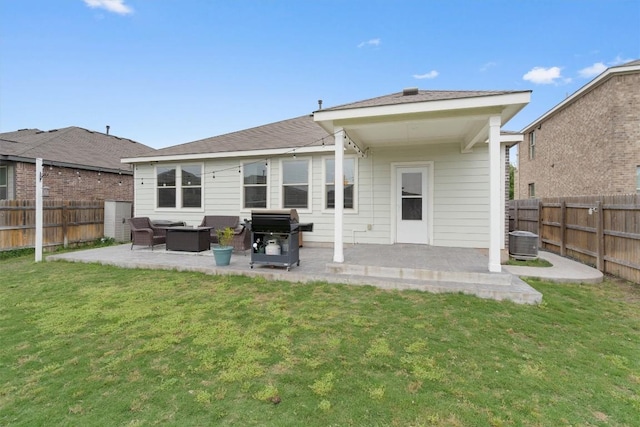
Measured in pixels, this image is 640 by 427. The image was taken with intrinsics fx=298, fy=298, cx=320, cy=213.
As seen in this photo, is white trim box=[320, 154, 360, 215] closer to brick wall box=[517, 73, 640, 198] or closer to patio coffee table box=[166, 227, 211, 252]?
patio coffee table box=[166, 227, 211, 252]

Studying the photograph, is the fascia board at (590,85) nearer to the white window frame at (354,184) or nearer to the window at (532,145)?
the window at (532,145)

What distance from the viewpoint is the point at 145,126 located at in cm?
1592

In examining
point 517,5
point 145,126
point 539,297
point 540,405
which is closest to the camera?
point 540,405

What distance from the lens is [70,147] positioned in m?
13.0

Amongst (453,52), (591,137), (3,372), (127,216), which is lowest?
(3,372)

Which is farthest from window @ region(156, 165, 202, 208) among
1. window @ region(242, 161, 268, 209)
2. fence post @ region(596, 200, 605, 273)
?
fence post @ region(596, 200, 605, 273)

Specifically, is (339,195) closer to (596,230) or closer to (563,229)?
(596,230)

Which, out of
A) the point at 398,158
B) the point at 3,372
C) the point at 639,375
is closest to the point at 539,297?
the point at 639,375

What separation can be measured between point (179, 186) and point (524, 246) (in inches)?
391

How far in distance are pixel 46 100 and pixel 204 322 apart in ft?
52.5

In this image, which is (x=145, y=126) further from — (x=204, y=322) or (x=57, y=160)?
(x=204, y=322)

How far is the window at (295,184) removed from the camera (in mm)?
8562

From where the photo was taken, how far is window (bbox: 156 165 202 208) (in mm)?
9555

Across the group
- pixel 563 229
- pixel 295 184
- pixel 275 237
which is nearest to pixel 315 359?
pixel 275 237
